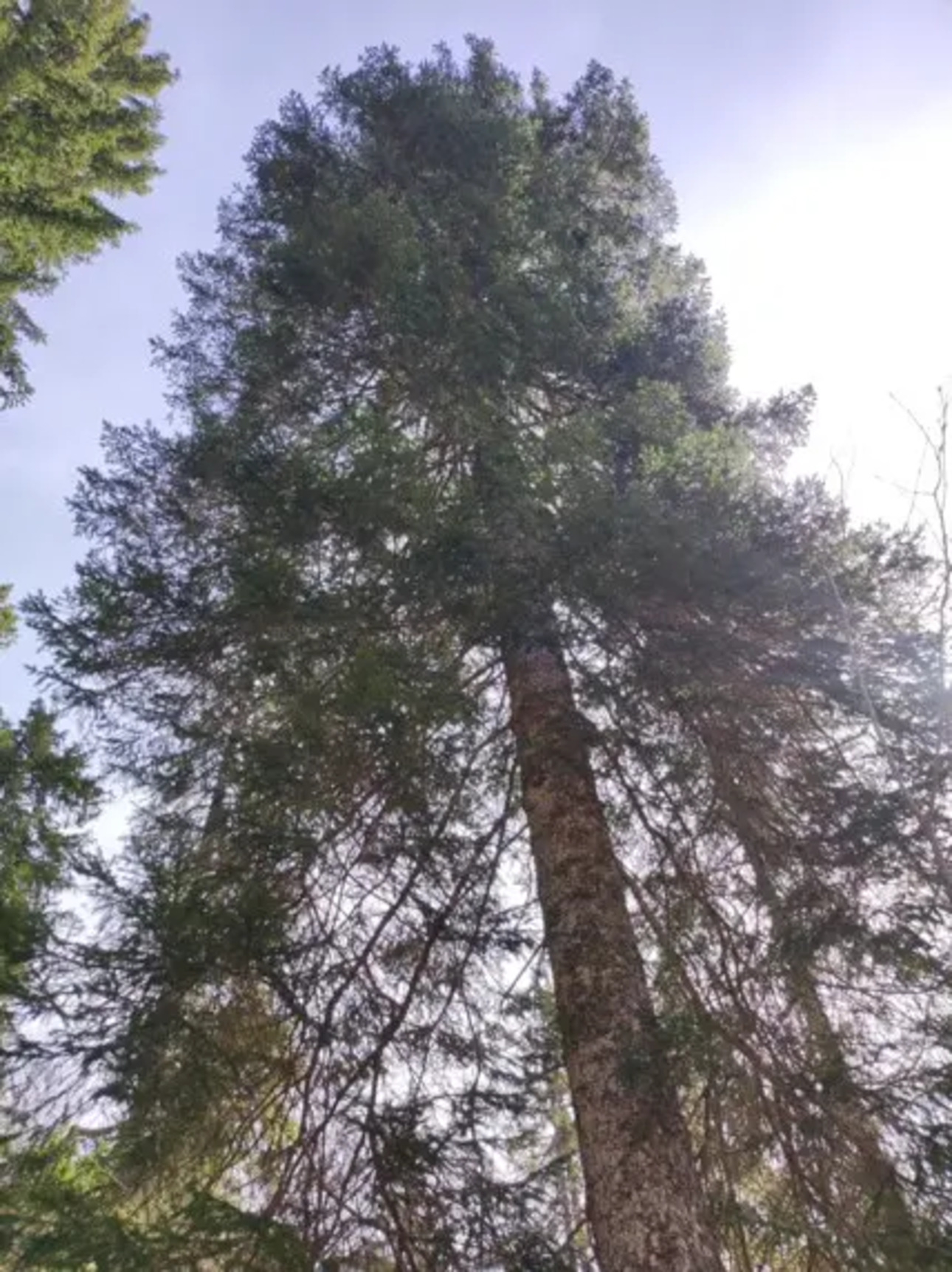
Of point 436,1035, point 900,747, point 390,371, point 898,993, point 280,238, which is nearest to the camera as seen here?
point 898,993

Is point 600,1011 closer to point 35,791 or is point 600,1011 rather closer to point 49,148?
point 35,791

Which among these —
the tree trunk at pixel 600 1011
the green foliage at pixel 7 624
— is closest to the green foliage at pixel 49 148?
the green foliage at pixel 7 624

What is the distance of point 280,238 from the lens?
8977mm

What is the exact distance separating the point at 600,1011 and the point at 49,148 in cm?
924

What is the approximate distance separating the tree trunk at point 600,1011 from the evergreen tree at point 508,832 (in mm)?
18

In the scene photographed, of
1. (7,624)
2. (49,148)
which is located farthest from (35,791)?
(49,148)

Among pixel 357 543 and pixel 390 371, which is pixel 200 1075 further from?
pixel 390 371

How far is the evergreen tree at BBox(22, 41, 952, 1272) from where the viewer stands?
165 inches

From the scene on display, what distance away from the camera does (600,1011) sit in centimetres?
471

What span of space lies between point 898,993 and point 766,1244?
1.30 metres

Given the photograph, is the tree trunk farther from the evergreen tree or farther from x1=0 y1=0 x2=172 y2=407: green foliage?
x1=0 y1=0 x2=172 y2=407: green foliage

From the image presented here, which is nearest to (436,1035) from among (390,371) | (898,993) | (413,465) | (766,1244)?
(766,1244)

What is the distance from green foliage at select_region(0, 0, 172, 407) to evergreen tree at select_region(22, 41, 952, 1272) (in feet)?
10.8

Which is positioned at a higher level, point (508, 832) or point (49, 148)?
point (49, 148)
